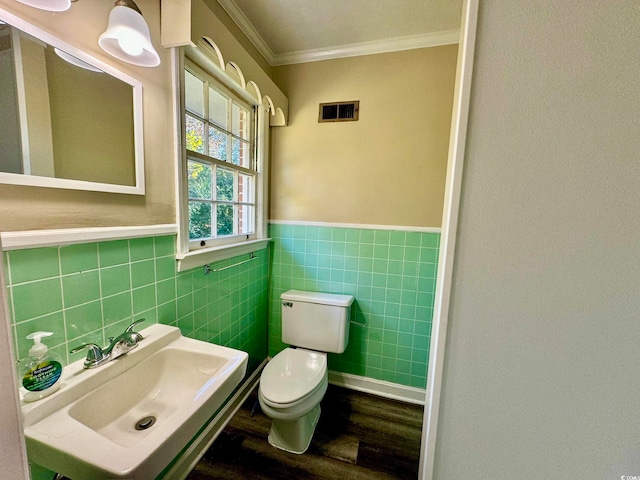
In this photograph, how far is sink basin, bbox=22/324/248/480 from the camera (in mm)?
567

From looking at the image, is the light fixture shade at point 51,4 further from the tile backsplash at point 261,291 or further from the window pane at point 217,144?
the window pane at point 217,144

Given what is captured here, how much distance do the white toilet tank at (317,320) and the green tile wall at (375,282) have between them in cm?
17

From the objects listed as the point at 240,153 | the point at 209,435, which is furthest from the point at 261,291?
the point at 240,153

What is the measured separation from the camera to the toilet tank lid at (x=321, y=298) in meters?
1.73

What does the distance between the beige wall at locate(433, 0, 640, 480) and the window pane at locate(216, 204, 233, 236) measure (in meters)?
1.36

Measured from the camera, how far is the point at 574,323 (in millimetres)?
608

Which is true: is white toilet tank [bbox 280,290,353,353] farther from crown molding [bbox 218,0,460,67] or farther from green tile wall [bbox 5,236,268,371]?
crown molding [bbox 218,0,460,67]

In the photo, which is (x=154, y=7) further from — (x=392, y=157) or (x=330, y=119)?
(x=392, y=157)

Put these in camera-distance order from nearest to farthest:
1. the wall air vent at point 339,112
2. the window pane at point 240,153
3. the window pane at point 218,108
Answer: the window pane at point 218,108, the window pane at point 240,153, the wall air vent at point 339,112

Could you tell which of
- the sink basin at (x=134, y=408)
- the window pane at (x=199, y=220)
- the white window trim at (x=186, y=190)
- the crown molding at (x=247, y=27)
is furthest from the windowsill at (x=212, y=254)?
the crown molding at (x=247, y=27)

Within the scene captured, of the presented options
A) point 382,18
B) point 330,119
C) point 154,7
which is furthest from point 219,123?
point 382,18

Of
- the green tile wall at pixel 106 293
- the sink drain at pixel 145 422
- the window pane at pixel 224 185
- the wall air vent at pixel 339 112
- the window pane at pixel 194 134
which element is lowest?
the sink drain at pixel 145 422

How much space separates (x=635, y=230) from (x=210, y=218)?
5.46 ft

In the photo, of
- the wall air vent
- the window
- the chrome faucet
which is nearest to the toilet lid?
the chrome faucet
